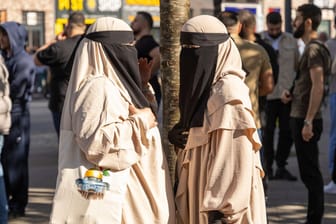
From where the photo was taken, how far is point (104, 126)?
13.5ft

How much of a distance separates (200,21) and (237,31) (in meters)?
2.80

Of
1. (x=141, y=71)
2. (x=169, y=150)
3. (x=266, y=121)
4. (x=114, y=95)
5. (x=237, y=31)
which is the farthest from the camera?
(x=266, y=121)

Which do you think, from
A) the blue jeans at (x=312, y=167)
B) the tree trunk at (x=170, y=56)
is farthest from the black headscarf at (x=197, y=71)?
the blue jeans at (x=312, y=167)

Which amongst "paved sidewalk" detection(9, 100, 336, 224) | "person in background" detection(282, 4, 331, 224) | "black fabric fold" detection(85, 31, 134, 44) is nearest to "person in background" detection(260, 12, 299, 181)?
"paved sidewalk" detection(9, 100, 336, 224)

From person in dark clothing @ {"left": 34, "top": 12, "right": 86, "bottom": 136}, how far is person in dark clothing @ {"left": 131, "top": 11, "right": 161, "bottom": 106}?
77 centimetres

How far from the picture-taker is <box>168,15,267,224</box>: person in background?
420 centimetres

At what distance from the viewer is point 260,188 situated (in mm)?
4422

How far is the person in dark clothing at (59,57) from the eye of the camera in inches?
333

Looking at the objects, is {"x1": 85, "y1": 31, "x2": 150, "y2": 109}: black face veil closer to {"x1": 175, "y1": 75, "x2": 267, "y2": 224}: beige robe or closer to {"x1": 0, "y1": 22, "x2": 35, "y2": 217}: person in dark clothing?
{"x1": 175, "y1": 75, "x2": 267, "y2": 224}: beige robe

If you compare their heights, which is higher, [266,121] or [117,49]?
[117,49]

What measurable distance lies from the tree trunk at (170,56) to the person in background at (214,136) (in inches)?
37.4

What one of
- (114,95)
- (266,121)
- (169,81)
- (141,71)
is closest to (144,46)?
(266,121)

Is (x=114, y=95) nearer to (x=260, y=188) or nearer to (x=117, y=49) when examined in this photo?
(x=117, y=49)

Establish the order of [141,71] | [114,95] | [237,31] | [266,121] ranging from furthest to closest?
[266,121]
[237,31]
[141,71]
[114,95]
